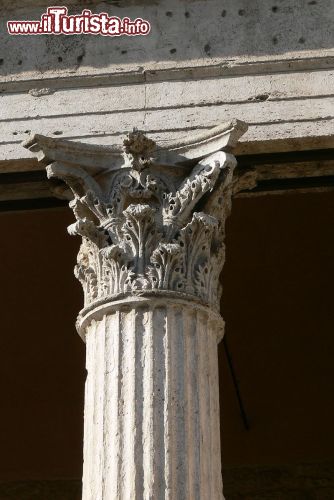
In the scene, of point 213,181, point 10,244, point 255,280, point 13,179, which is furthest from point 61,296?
point 213,181

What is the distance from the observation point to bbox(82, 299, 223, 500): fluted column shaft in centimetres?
754

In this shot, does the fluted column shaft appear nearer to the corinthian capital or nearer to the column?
the column

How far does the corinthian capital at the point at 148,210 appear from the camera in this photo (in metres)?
8.16

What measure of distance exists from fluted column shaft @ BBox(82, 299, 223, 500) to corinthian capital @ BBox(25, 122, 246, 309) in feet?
0.56

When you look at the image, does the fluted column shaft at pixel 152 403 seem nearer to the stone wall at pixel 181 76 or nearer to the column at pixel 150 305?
the column at pixel 150 305

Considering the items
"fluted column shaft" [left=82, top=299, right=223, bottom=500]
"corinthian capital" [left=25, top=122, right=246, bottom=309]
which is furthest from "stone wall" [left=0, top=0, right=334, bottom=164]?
"fluted column shaft" [left=82, top=299, right=223, bottom=500]

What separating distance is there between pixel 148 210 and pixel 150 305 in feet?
1.97

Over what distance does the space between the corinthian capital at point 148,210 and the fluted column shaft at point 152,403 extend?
0.17 m

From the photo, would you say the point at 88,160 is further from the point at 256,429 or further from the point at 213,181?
the point at 256,429

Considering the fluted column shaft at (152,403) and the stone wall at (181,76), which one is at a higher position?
the stone wall at (181,76)

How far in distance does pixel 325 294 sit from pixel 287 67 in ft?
14.4

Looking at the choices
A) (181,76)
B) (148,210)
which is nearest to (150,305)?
(148,210)

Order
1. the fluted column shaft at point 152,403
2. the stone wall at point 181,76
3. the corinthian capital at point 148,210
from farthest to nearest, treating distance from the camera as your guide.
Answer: the stone wall at point 181,76, the corinthian capital at point 148,210, the fluted column shaft at point 152,403

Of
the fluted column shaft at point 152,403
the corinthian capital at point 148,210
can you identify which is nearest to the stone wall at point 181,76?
the corinthian capital at point 148,210
